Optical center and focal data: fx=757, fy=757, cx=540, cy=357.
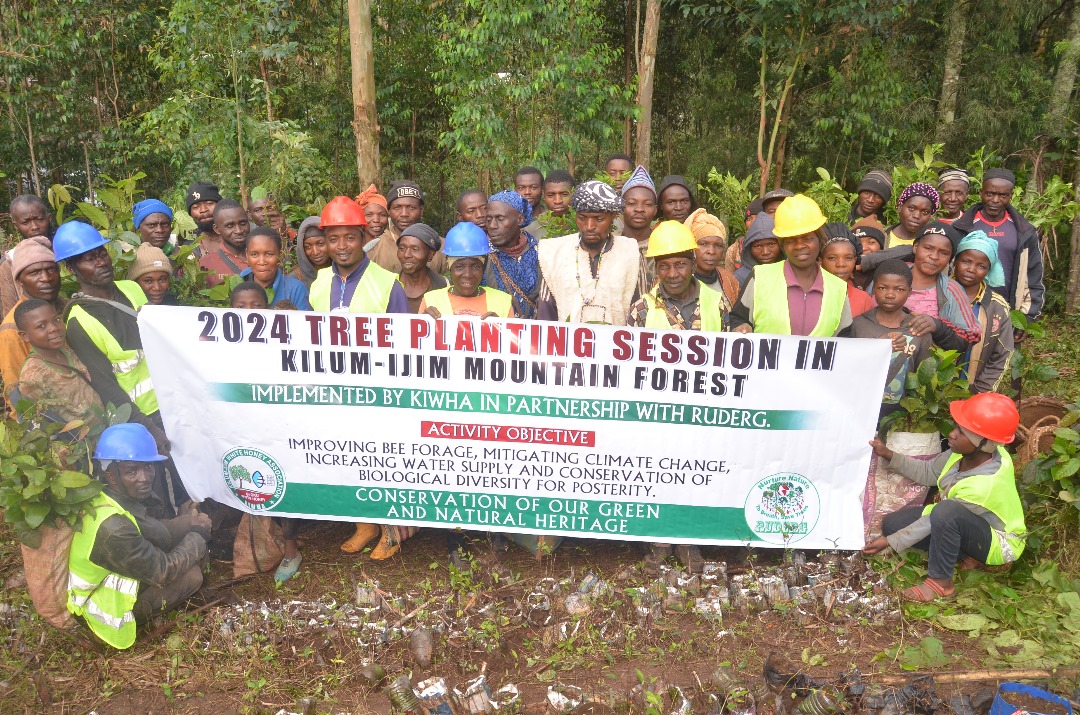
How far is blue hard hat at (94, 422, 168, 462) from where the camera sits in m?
4.12

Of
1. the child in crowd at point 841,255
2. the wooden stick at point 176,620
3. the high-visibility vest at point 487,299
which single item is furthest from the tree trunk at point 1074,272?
the wooden stick at point 176,620

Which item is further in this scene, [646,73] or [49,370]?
[646,73]

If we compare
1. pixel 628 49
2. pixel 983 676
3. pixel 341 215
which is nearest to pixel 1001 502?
pixel 983 676

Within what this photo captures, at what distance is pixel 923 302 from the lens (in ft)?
17.0

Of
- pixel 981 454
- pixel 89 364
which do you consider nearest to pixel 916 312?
pixel 981 454

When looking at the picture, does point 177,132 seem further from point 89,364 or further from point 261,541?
point 261,541

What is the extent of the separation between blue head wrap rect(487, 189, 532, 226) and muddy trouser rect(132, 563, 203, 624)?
3.25 metres

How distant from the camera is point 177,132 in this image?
9805 millimetres

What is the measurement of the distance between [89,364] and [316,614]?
6.78 ft

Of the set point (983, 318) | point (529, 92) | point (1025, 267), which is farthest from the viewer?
point (529, 92)

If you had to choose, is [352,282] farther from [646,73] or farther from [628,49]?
[628,49]

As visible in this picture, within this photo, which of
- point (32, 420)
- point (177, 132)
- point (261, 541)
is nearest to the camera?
point (32, 420)

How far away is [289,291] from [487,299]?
61.3 inches

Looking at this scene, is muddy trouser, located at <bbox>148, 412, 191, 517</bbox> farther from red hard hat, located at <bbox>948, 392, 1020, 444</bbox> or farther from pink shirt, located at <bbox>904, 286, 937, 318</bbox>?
pink shirt, located at <bbox>904, 286, 937, 318</bbox>
